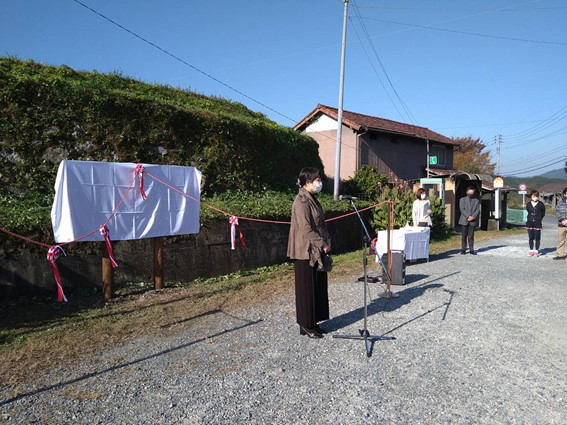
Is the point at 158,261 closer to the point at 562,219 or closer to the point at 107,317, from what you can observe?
the point at 107,317

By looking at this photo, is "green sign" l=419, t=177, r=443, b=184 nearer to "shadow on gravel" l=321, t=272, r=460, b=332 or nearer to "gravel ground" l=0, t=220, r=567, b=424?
"shadow on gravel" l=321, t=272, r=460, b=332

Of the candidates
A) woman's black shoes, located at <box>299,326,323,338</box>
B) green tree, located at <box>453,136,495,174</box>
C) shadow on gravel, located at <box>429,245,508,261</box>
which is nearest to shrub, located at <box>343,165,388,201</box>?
shadow on gravel, located at <box>429,245,508,261</box>

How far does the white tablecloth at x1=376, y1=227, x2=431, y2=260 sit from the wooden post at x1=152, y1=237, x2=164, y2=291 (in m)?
4.78

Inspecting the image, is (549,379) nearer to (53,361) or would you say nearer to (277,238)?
(53,361)

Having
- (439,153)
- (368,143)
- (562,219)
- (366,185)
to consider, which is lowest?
(562,219)

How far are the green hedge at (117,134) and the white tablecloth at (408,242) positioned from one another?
4.58 meters

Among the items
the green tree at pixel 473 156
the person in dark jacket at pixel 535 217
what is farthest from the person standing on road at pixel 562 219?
the green tree at pixel 473 156

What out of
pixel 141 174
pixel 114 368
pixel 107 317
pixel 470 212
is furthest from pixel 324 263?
pixel 470 212

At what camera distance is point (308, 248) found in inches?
193

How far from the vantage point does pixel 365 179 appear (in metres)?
19.4

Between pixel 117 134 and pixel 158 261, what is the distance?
13.7 ft

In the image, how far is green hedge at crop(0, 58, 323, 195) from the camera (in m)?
8.42

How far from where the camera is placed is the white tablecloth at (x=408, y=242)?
9.62m

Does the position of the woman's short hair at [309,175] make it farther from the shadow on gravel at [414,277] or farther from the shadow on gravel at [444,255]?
the shadow on gravel at [444,255]
